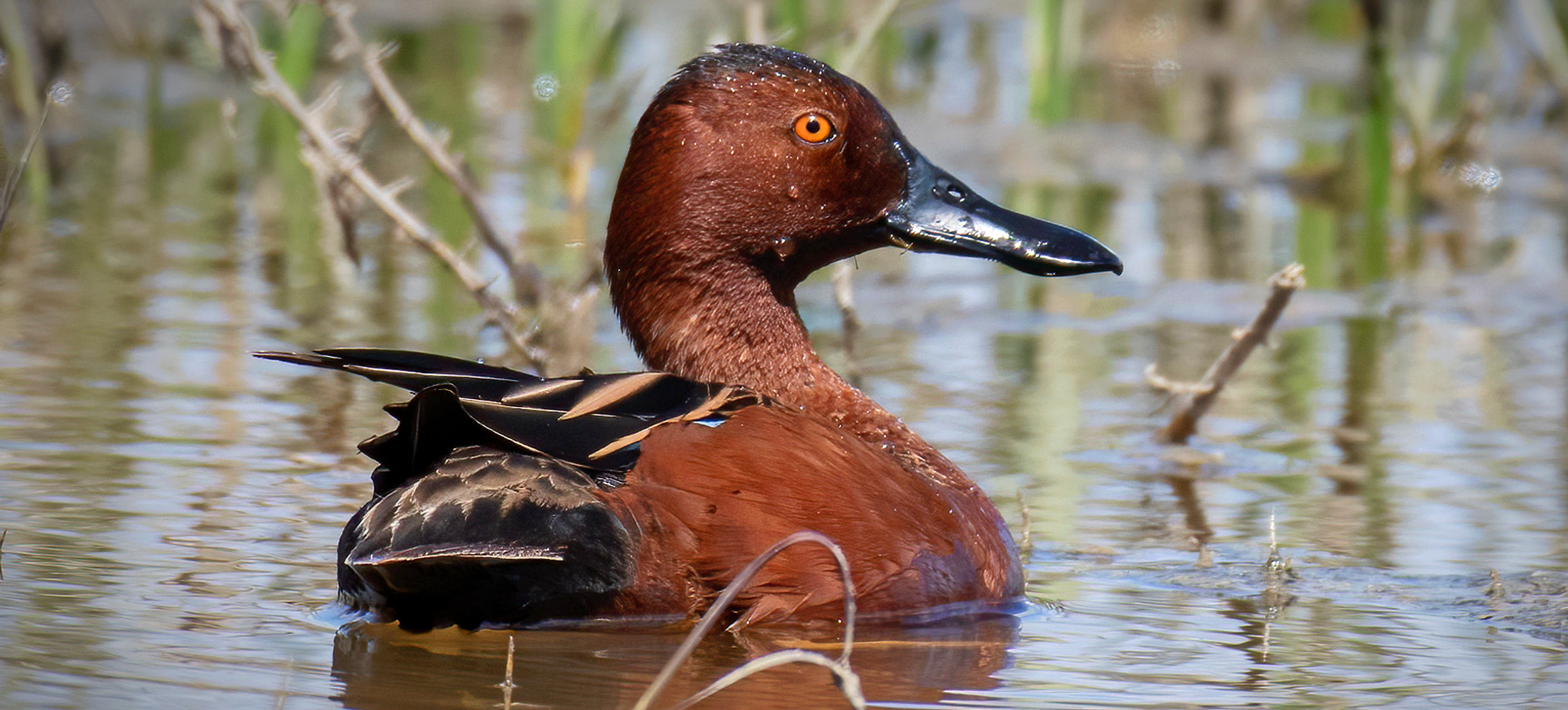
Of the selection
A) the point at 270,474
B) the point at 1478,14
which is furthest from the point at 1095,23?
the point at 270,474

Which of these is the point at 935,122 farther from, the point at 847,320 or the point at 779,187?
the point at 779,187

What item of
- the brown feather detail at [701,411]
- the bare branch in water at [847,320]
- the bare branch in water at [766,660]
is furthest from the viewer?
the bare branch in water at [847,320]

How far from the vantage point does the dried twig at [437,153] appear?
588cm

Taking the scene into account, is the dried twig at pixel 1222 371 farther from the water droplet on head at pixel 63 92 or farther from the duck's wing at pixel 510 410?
the water droplet on head at pixel 63 92

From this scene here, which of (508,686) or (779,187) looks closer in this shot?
(508,686)

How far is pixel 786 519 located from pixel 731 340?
77 centimetres

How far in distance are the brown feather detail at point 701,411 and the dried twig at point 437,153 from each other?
2.09m

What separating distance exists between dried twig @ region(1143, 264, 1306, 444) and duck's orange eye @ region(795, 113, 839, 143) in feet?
4.01

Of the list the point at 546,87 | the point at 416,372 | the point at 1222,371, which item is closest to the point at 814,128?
the point at 416,372

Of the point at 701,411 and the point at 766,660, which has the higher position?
the point at 701,411

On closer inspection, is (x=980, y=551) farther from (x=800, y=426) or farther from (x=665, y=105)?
(x=665, y=105)

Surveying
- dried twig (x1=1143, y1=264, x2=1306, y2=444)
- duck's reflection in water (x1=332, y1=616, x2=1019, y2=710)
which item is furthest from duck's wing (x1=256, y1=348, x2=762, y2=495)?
dried twig (x1=1143, y1=264, x2=1306, y2=444)

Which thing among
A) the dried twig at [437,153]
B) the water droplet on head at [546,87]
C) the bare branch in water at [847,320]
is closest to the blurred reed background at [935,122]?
the water droplet on head at [546,87]

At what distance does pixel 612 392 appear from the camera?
383cm
